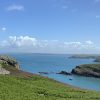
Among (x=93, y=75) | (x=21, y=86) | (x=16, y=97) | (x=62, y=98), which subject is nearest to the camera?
(x=16, y=97)

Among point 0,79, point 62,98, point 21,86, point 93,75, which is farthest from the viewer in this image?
point 93,75

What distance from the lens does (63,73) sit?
506ft

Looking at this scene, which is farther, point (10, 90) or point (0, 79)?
point (0, 79)

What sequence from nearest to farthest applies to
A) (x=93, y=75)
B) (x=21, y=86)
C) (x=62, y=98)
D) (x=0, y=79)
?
(x=62, y=98), (x=21, y=86), (x=0, y=79), (x=93, y=75)

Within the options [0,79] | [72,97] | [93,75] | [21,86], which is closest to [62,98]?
[72,97]

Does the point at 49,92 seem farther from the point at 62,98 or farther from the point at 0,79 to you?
the point at 0,79

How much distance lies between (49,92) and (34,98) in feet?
14.5

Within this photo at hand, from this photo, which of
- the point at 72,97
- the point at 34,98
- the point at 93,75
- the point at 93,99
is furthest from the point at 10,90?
the point at 93,75

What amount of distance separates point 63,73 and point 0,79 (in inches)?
4764

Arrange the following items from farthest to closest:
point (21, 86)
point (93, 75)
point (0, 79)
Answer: point (93, 75)
point (0, 79)
point (21, 86)

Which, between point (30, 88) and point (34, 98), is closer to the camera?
point (34, 98)

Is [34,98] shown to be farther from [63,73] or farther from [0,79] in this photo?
[63,73]

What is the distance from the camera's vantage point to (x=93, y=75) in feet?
495

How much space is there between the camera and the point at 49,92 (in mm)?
29359
